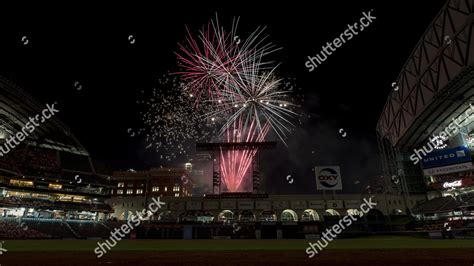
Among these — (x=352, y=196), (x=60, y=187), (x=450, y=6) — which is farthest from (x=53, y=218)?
(x=450, y=6)

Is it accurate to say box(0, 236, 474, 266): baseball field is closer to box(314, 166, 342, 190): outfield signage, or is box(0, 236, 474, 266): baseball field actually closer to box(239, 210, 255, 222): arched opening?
box(314, 166, 342, 190): outfield signage

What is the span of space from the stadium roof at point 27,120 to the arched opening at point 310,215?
226 ft

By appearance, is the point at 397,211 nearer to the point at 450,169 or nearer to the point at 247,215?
the point at 450,169

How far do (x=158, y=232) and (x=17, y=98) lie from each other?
4559 centimetres

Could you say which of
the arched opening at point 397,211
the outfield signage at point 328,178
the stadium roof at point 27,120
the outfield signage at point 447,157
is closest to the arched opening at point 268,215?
the outfield signage at point 328,178

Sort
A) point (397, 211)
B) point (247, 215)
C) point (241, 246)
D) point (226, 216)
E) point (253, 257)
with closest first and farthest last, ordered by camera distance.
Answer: point (253, 257)
point (241, 246)
point (397, 211)
point (247, 215)
point (226, 216)

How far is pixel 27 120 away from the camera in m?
68.6


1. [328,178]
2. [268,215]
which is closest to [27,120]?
[268,215]

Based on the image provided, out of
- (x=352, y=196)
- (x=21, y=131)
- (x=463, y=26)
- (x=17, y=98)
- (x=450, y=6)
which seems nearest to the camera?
(x=463, y=26)

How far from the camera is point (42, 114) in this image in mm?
68000

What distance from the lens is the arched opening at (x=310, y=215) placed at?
2586 inches

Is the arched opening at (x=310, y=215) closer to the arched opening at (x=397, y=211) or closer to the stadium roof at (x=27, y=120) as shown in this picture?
the arched opening at (x=397, y=211)

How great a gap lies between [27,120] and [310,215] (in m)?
75.4

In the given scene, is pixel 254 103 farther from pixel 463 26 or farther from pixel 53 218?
pixel 53 218
